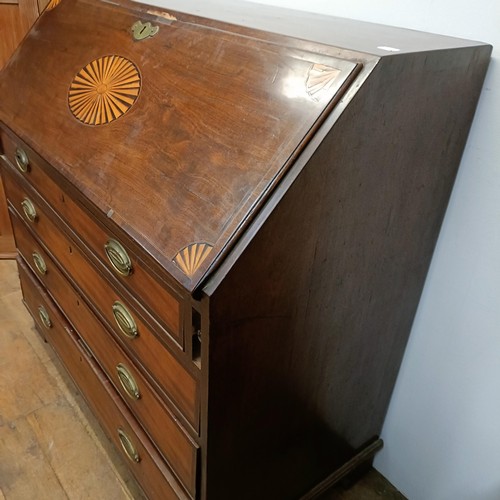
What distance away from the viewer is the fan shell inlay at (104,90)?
955 millimetres

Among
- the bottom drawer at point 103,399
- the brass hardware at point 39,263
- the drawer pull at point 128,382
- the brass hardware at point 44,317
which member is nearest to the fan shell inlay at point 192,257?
the drawer pull at point 128,382

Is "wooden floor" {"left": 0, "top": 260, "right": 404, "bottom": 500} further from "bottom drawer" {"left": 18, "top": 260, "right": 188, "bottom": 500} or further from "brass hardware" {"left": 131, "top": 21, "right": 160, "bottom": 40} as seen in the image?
"brass hardware" {"left": 131, "top": 21, "right": 160, "bottom": 40}

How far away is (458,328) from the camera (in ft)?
3.45

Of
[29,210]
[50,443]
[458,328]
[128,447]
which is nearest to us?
[458,328]

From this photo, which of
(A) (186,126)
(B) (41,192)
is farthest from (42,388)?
(A) (186,126)

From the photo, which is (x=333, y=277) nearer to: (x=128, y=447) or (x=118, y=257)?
(x=118, y=257)

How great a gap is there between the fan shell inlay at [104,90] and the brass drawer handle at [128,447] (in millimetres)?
734

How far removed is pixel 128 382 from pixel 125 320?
0.62 feet

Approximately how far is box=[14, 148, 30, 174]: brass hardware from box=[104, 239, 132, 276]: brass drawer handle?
46 cm

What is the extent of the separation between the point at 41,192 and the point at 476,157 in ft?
3.15

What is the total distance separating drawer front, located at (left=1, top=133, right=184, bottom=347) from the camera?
0.79 m

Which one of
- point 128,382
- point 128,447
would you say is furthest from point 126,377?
point 128,447

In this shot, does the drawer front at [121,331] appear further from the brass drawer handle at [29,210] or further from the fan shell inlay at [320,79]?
the fan shell inlay at [320,79]

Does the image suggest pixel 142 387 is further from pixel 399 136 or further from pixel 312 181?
pixel 399 136
